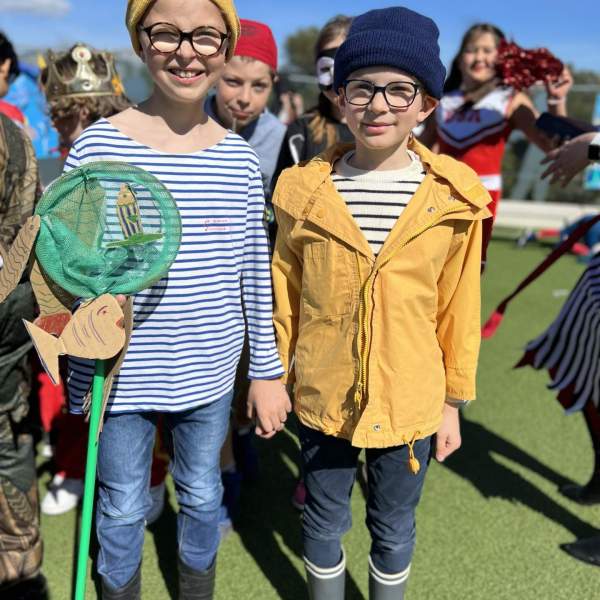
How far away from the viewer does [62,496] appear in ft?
8.80

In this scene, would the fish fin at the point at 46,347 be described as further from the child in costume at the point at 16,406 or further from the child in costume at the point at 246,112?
the child in costume at the point at 246,112

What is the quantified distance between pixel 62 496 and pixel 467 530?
1.66 meters

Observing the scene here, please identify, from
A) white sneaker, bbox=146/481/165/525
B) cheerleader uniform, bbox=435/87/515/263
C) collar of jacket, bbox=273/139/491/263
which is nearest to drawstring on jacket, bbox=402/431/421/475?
collar of jacket, bbox=273/139/491/263

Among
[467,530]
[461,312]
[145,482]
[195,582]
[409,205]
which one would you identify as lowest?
[467,530]

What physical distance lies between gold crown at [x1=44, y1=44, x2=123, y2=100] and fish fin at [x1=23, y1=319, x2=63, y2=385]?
1.29 meters

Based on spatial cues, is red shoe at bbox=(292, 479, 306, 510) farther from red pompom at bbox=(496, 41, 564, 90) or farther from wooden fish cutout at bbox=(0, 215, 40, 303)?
red pompom at bbox=(496, 41, 564, 90)

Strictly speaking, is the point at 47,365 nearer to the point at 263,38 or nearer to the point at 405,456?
the point at 405,456

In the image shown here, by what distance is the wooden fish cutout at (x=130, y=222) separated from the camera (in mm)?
1503

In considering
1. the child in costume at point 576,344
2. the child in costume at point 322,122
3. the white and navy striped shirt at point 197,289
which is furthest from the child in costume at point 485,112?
the white and navy striped shirt at point 197,289

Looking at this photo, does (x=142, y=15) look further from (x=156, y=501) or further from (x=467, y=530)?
(x=467, y=530)

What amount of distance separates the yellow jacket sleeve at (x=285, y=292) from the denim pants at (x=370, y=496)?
0.75 ft

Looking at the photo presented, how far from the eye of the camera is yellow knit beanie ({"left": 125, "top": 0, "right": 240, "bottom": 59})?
58.6 inches

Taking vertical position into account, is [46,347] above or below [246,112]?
below

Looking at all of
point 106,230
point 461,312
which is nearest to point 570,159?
point 461,312
